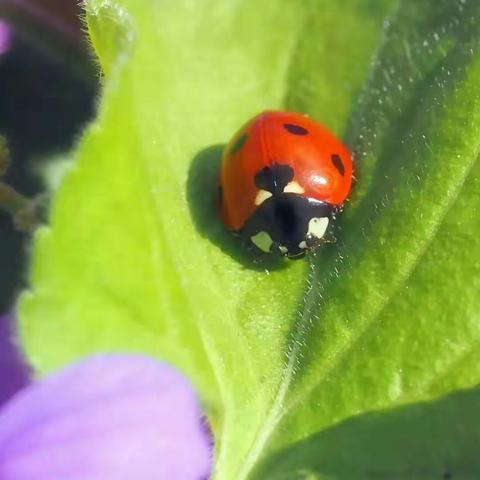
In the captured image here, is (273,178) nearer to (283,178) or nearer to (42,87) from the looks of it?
(283,178)

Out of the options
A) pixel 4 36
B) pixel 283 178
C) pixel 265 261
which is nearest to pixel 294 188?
pixel 283 178

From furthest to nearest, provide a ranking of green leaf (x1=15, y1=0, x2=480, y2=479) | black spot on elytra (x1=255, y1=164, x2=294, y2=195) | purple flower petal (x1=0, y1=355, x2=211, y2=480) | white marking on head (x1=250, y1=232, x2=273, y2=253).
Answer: black spot on elytra (x1=255, y1=164, x2=294, y2=195), white marking on head (x1=250, y1=232, x2=273, y2=253), green leaf (x1=15, y1=0, x2=480, y2=479), purple flower petal (x1=0, y1=355, x2=211, y2=480)

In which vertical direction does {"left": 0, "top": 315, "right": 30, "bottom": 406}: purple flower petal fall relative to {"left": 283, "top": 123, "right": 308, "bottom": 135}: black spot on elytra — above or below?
below

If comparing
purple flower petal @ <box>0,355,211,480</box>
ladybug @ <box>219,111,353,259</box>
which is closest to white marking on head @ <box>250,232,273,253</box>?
ladybug @ <box>219,111,353,259</box>

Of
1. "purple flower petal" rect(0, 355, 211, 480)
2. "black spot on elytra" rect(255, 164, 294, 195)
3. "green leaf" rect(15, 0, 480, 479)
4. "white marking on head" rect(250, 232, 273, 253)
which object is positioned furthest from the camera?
"black spot on elytra" rect(255, 164, 294, 195)

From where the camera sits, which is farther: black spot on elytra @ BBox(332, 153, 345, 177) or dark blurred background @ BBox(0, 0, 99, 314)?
dark blurred background @ BBox(0, 0, 99, 314)

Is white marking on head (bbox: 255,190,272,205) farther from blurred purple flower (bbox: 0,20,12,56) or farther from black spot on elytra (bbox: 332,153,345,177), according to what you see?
blurred purple flower (bbox: 0,20,12,56)

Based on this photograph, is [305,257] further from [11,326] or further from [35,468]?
[35,468]
